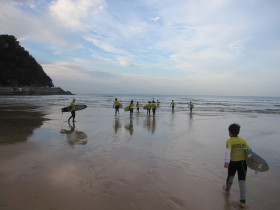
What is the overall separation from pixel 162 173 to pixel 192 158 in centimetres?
177

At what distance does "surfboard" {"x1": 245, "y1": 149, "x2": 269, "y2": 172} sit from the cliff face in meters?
104

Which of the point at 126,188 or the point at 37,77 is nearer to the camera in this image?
the point at 126,188

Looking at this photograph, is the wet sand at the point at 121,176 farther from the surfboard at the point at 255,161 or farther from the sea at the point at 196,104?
the sea at the point at 196,104

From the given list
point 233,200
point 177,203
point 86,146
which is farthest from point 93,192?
point 86,146

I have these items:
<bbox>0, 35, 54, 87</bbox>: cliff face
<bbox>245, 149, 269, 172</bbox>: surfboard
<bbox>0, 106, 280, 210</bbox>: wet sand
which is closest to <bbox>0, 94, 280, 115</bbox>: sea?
<bbox>0, 106, 280, 210</bbox>: wet sand

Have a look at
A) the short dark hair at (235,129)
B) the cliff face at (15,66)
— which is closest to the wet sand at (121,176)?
the short dark hair at (235,129)

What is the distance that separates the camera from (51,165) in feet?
18.2

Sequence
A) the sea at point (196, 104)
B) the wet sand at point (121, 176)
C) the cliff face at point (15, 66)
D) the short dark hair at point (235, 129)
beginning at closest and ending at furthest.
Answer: the wet sand at point (121, 176), the short dark hair at point (235, 129), the sea at point (196, 104), the cliff face at point (15, 66)

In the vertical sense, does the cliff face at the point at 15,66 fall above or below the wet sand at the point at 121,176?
above

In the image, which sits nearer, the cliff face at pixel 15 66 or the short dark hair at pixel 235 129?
the short dark hair at pixel 235 129

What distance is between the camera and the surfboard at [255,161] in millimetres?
4020

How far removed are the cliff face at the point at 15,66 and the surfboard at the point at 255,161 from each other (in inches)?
4076

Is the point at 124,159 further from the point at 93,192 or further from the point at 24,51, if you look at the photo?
the point at 24,51

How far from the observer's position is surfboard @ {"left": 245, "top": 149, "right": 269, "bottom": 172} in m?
4.02
